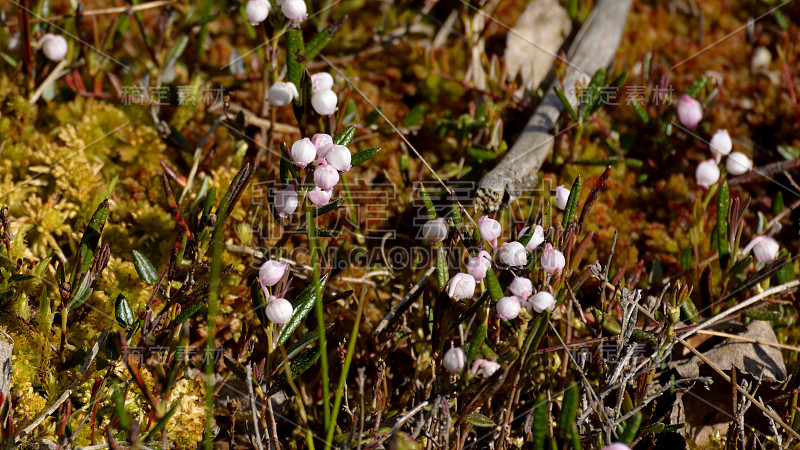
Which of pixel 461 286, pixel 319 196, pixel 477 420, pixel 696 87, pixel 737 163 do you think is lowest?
pixel 477 420

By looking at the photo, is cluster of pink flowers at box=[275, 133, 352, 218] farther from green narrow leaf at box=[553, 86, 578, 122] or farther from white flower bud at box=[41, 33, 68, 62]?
white flower bud at box=[41, 33, 68, 62]

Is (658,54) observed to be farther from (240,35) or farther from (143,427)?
(143,427)

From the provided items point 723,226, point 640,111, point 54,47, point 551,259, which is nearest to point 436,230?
point 551,259

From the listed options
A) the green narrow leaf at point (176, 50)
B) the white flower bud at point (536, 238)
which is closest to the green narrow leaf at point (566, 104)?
the white flower bud at point (536, 238)

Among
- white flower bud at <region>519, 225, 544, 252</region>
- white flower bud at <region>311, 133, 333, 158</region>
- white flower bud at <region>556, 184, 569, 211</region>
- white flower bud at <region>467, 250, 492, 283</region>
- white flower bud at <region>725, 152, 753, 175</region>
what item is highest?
white flower bud at <region>725, 152, 753, 175</region>

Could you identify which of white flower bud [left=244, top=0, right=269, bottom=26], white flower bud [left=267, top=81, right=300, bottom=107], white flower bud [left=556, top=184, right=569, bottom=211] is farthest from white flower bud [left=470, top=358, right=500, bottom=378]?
white flower bud [left=244, top=0, right=269, bottom=26]

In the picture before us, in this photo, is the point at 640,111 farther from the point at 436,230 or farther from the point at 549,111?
the point at 436,230
